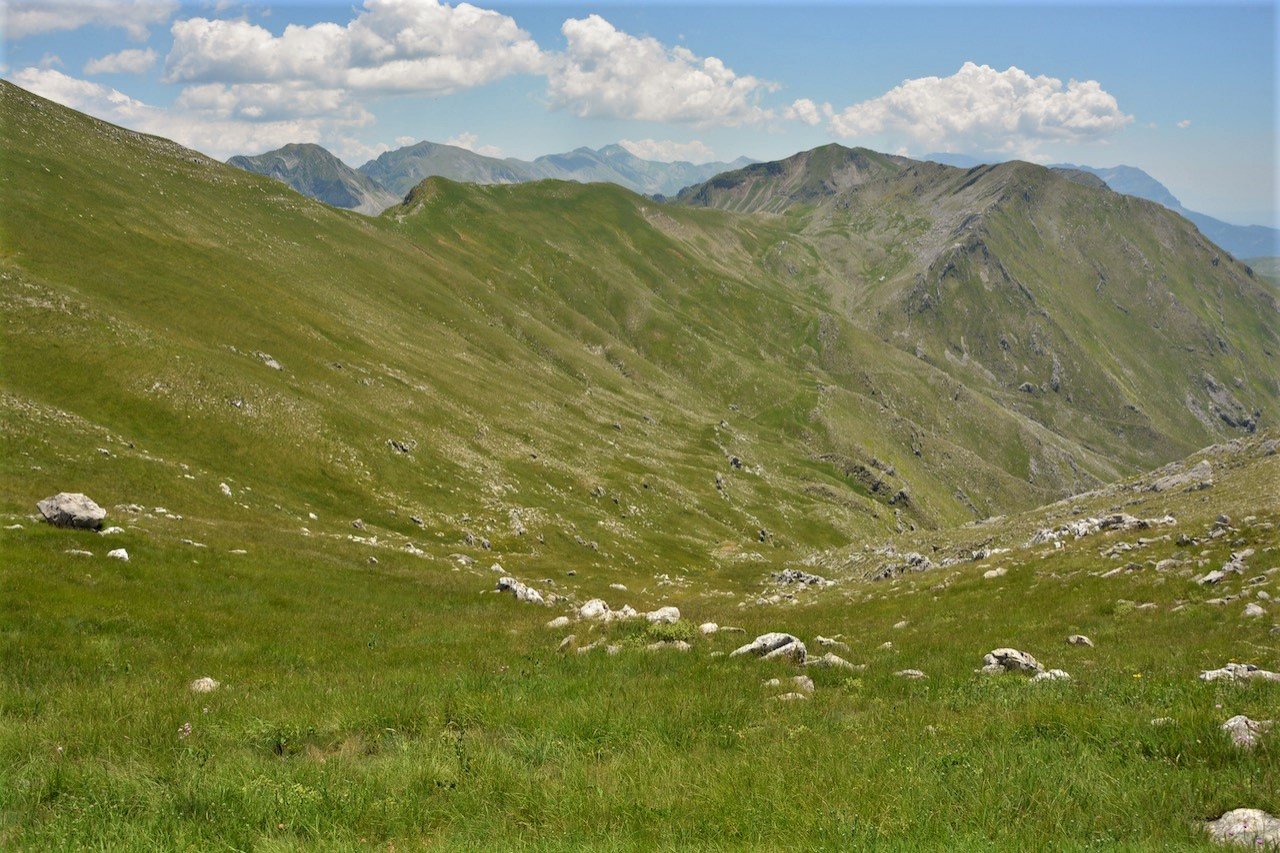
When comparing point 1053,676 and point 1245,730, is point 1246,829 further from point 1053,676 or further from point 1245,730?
point 1053,676

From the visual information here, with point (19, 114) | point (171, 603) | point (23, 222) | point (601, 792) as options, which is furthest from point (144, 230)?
point (601, 792)

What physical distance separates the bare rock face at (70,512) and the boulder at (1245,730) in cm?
3271

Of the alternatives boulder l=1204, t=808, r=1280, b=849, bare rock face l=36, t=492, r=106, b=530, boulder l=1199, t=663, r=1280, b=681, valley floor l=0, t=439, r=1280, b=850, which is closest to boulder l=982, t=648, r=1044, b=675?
valley floor l=0, t=439, r=1280, b=850

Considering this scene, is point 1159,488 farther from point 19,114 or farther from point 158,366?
point 19,114

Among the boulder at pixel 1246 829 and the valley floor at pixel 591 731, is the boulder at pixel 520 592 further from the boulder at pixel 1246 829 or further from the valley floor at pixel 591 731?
the boulder at pixel 1246 829

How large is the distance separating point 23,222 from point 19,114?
51049 mm

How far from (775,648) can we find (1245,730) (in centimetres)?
802

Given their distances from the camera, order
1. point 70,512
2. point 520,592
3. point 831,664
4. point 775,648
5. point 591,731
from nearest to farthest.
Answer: point 591,731
point 831,664
point 775,648
point 70,512
point 520,592

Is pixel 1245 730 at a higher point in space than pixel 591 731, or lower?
higher

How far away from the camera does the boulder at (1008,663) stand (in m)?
13.9

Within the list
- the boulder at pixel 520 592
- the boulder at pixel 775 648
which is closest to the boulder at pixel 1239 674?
the boulder at pixel 775 648

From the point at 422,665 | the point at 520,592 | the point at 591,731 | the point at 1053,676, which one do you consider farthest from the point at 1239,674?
the point at 520,592

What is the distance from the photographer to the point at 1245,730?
7828mm

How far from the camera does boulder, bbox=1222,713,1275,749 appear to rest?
25.0ft
